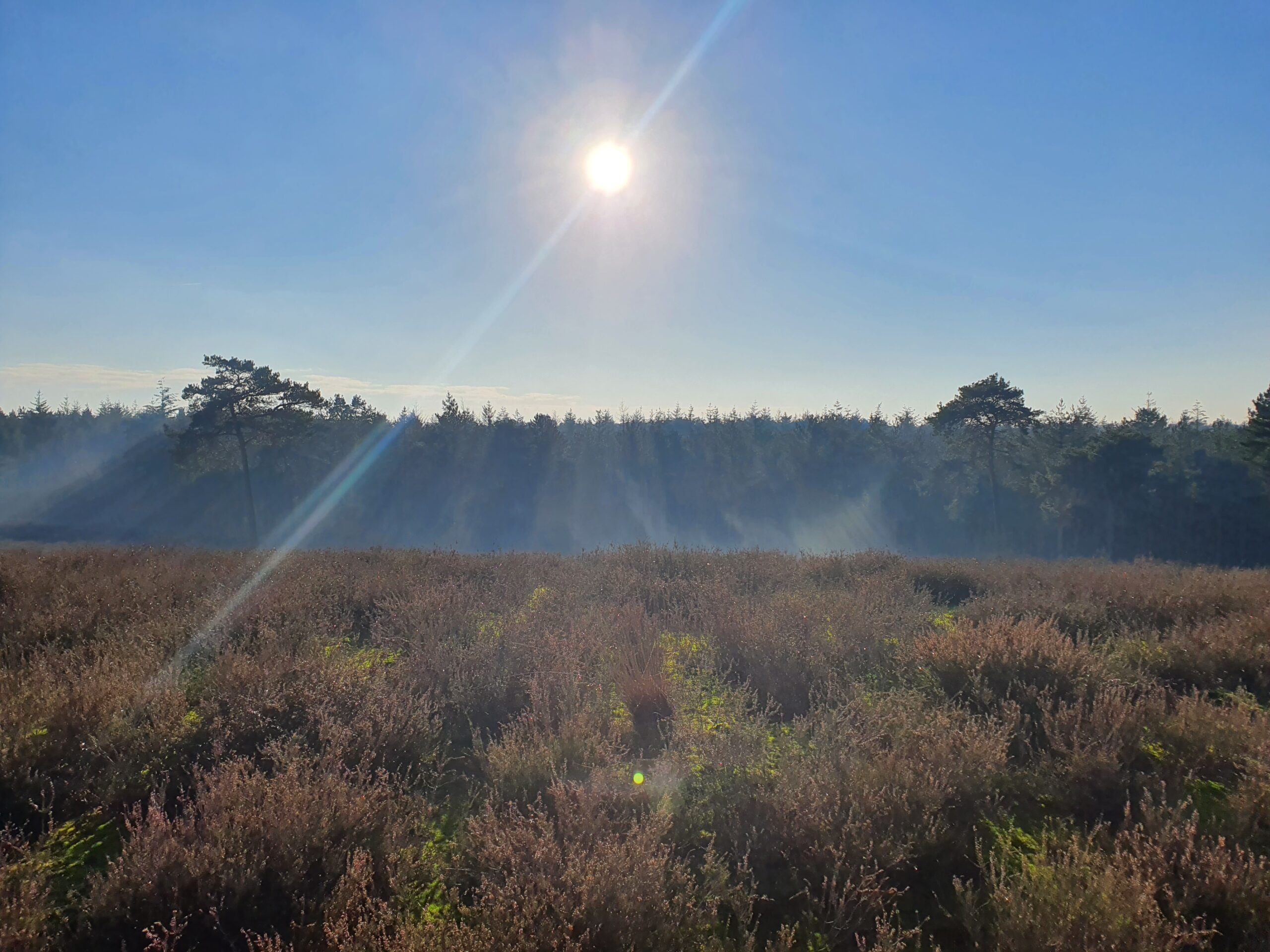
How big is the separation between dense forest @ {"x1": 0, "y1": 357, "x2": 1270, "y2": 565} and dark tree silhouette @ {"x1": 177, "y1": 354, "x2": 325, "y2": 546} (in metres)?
0.07

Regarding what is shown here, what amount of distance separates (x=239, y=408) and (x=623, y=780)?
102ft

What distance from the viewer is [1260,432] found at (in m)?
27.6

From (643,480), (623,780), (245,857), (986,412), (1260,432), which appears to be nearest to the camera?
(245,857)

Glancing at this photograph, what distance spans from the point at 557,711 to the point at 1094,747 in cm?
348

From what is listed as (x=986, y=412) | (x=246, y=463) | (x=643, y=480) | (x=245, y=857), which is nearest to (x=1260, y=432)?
(x=986, y=412)

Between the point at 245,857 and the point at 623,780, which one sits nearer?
the point at 245,857

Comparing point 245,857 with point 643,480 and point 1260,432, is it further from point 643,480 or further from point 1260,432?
point 643,480

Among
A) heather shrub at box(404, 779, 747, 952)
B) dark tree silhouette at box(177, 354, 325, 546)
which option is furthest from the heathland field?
dark tree silhouette at box(177, 354, 325, 546)

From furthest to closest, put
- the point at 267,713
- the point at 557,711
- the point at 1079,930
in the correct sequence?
the point at 557,711, the point at 267,713, the point at 1079,930

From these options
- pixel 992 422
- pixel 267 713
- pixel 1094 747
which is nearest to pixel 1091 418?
pixel 992 422

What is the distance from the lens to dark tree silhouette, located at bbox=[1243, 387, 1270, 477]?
27.2 m

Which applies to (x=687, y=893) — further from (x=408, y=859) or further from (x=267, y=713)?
(x=267, y=713)

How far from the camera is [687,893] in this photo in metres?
2.71

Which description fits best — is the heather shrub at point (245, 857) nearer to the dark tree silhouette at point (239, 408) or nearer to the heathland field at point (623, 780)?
the heathland field at point (623, 780)
